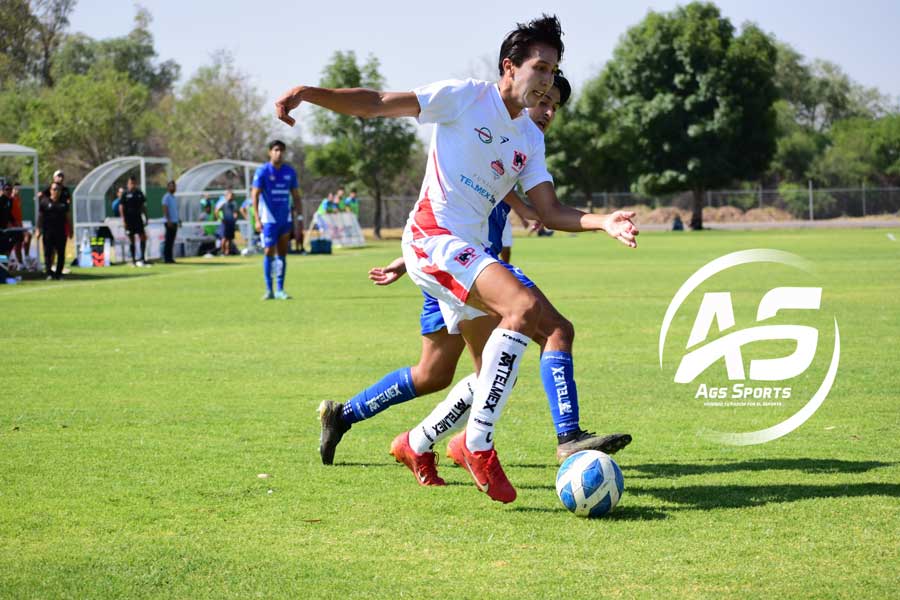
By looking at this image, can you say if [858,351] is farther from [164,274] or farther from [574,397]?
[164,274]

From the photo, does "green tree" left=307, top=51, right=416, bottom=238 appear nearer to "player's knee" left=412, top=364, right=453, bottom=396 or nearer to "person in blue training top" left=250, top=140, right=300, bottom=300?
"person in blue training top" left=250, top=140, right=300, bottom=300

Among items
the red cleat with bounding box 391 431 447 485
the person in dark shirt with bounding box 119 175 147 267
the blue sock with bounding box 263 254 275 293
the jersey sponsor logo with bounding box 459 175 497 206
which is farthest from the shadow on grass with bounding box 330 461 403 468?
the person in dark shirt with bounding box 119 175 147 267

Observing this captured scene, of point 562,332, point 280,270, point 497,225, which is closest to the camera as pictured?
point 562,332

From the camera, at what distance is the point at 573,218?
239 inches

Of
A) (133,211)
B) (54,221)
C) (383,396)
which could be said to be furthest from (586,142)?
(383,396)

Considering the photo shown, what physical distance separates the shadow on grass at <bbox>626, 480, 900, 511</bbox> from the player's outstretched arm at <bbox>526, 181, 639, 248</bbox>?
1.35 m

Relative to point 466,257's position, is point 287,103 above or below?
above

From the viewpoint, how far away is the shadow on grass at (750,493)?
5.72 meters

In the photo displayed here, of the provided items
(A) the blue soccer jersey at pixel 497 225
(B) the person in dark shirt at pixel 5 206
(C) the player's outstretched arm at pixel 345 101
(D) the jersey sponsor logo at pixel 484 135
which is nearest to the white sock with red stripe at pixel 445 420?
(A) the blue soccer jersey at pixel 497 225

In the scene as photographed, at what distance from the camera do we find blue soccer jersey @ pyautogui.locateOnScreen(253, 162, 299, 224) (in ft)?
61.9

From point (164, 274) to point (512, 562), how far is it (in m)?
→ 24.8

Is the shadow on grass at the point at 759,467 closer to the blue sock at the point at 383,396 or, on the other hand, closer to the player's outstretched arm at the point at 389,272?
the blue sock at the point at 383,396

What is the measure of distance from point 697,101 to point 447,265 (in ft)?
227

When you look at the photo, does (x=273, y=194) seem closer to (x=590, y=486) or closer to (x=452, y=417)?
(x=452, y=417)
